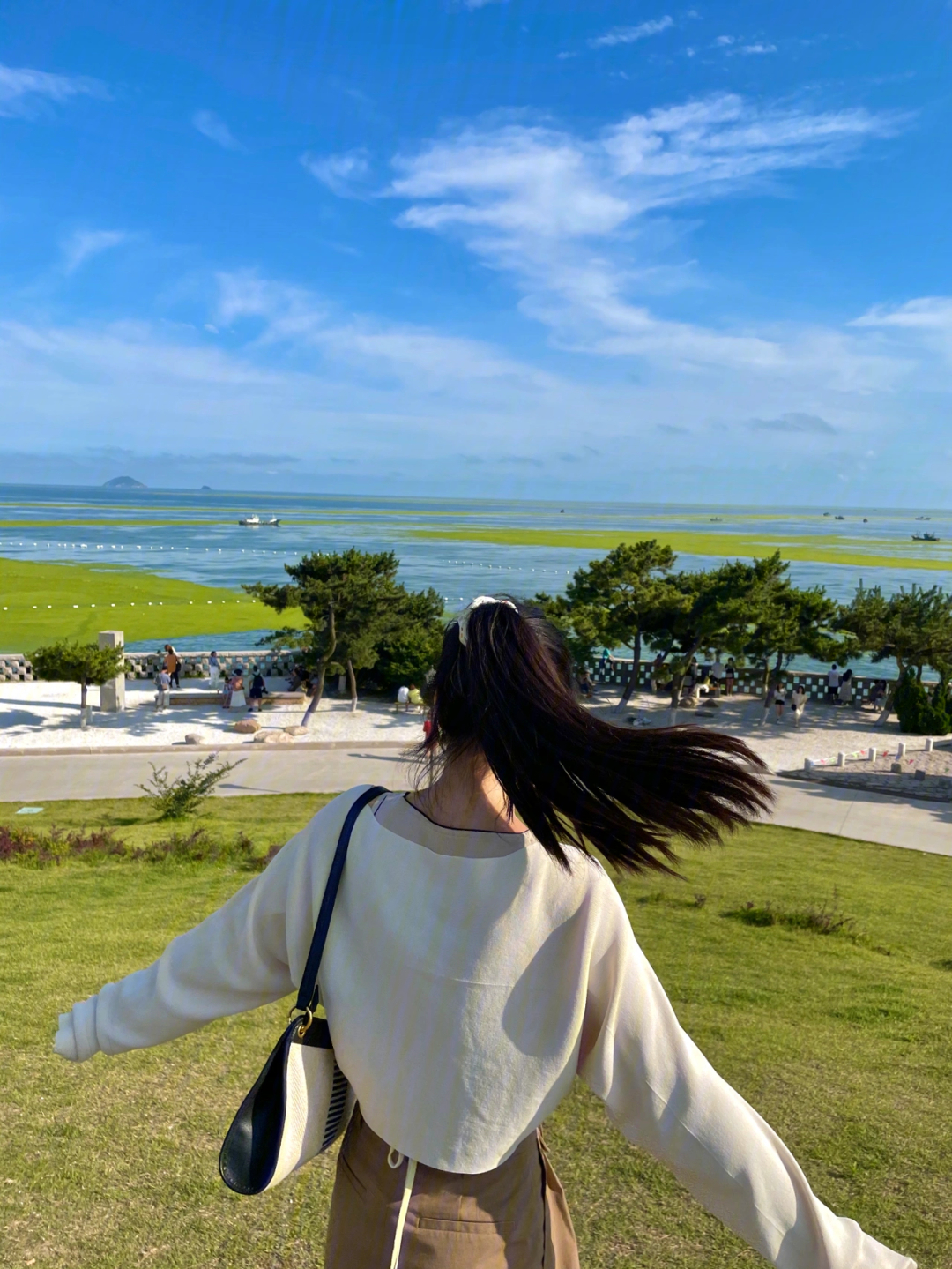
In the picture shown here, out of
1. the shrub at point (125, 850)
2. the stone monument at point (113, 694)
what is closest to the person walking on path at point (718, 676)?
the stone monument at point (113, 694)

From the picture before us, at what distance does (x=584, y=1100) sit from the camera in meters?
3.72

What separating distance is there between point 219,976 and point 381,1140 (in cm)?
35

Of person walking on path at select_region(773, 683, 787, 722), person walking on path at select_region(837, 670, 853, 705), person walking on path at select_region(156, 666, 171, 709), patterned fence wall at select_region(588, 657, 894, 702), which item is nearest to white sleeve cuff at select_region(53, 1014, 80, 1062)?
person walking on path at select_region(156, 666, 171, 709)

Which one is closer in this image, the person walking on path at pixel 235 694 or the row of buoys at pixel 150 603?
the person walking on path at pixel 235 694

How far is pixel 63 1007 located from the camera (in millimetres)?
4266

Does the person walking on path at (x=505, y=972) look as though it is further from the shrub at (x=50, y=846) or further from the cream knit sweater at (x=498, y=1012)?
the shrub at (x=50, y=846)

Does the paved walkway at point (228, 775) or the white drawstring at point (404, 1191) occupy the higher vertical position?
the white drawstring at point (404, 1191)

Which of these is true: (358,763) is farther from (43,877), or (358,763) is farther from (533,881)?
(533,881)

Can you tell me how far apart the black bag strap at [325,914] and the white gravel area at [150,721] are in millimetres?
13247

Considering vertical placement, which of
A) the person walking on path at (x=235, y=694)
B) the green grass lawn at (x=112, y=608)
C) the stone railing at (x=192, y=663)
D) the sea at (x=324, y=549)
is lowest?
the person walking on path at (x=235, y=694)

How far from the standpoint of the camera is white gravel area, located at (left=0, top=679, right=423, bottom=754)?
50.2 feet

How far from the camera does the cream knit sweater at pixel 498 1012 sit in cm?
127

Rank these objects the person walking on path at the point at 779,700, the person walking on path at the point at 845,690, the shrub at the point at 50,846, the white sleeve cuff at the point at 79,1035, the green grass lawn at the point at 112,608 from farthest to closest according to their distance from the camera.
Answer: the green grass lawn at the point at 112,608
the person walking on path at the point at 845,690
the person walking on path at the point at 779,700
the shrub at the point at 50,846
the white sleeve cuff at the point at 79,1035

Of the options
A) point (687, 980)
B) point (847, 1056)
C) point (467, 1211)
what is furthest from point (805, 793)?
point (467, 1211)
